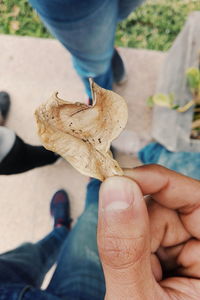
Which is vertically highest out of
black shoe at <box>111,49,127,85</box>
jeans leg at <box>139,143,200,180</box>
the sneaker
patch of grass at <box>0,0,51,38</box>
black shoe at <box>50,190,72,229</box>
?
patch of grass at <box>0,0,51,38</box>

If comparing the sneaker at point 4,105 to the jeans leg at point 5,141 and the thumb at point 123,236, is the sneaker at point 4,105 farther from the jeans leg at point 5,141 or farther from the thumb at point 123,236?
the thumb at point 123,236

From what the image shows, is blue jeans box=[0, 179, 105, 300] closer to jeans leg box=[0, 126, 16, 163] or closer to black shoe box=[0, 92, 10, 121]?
jeans leg box=[0, 126, 16, 163]

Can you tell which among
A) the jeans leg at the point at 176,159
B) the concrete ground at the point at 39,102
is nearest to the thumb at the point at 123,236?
the jeans leg at the point at 176,159

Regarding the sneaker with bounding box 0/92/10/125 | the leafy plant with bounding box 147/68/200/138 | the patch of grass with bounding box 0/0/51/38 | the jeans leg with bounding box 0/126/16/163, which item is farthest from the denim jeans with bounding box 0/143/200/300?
the patch of grass with bounding box 0/0/51/38

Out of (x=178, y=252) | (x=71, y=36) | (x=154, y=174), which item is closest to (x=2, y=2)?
(x=71, y=36)

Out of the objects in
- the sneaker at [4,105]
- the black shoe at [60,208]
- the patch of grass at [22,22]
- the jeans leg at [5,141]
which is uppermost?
the patch of grass at [22,22]
